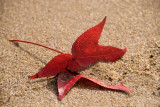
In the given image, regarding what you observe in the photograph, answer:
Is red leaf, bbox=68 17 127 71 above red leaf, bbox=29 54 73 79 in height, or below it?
above

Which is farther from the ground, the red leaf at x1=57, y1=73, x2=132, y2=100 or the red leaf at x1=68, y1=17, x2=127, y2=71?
the red leaf at x1=68, y1=17, x2=127, y2=71

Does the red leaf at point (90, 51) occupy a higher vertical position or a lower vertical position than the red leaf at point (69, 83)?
higher

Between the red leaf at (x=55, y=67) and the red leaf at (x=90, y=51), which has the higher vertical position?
the red leaf at (x=90, y=51)

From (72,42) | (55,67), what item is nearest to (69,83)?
(55,67)

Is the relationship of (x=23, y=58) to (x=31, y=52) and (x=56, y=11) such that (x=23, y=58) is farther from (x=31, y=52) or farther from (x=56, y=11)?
(x=56, y=11)

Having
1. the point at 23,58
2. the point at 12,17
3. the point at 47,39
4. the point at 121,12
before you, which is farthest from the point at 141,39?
the point at 12,17

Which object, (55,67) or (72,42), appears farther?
(72,42)

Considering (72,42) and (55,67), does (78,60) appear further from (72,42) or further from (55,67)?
(72,42)

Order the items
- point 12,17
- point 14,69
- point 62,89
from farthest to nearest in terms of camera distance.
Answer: point 12,17, point 14,69, point 62,89
